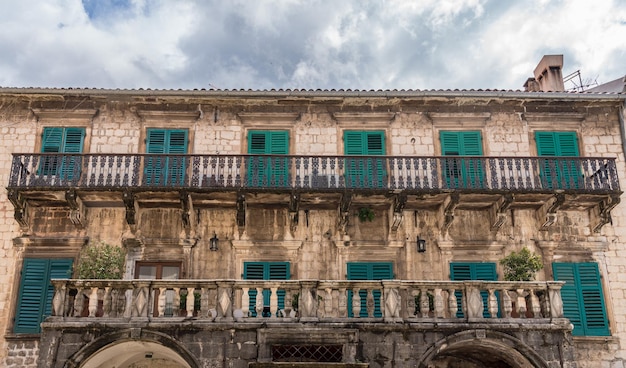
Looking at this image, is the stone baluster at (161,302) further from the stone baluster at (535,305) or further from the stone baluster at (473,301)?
the stone baluster at (535,305)

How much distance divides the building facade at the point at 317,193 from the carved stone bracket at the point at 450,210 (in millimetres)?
41

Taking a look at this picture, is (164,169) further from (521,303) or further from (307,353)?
(521,303)

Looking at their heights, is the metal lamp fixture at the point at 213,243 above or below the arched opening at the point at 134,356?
above

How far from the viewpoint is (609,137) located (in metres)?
16.7

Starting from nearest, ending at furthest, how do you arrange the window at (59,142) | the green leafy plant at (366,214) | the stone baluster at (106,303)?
the stone baluster at (106,303), the window at (59,142), the green leafy plant at (366,214)

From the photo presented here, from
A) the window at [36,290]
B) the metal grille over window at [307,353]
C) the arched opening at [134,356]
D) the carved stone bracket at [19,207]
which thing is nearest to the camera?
the metal grille over window at [307,353]

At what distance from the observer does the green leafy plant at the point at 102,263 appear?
1405cm

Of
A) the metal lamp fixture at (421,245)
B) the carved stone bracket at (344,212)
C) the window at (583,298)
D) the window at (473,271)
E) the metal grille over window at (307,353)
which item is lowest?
the metal grille over window at (307,353)

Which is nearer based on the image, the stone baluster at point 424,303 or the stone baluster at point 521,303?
the stone baluster at point 424,303

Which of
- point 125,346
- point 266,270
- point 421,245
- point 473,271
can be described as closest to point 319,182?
point 266,270

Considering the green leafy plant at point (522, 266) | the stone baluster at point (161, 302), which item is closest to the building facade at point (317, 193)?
the stone baluster at point (161, 302)

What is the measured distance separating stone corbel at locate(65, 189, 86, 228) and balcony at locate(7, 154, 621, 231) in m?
0.03

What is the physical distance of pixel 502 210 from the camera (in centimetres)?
1551

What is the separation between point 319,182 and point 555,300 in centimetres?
621
